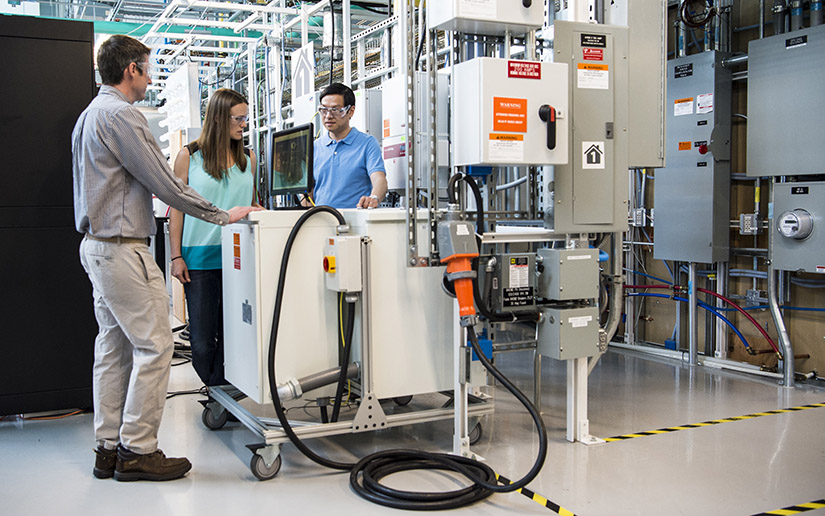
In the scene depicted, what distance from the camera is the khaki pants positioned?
2682 mm

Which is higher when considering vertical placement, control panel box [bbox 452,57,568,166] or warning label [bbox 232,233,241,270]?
control panel box [bbox 452,57,568,166]

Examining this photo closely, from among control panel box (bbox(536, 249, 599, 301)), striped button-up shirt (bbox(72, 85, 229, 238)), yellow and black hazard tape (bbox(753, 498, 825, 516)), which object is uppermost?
striped button-up shirt (bbox(72, 85, 229, 238))

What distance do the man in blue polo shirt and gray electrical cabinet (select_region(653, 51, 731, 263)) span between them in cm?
230

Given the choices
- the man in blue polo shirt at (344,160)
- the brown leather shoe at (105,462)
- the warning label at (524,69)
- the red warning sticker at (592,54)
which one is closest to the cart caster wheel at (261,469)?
the brown leather shoe at (105,462)

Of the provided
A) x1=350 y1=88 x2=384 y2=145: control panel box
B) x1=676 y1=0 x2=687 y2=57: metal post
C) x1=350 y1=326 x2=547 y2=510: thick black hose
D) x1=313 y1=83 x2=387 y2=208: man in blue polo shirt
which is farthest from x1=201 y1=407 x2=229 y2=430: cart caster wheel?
x1=676 y1=0 x2=687 y2=57: metal post

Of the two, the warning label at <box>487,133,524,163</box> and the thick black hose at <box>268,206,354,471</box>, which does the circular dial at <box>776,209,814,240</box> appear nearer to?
the warning label at <box>487,133,524,163</box>

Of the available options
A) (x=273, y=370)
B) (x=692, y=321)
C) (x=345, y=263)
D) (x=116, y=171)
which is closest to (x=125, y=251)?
(x=116, y=171)

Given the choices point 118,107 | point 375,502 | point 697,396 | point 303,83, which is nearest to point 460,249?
point 375,502

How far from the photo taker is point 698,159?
4918 millimetres

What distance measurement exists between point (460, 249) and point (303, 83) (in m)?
3.69

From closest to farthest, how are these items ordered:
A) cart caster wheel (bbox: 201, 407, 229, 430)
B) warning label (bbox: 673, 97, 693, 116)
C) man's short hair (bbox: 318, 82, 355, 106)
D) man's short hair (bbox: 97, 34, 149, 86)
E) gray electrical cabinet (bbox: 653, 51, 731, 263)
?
man's short hair (bbox: 97, 34, 149, 86) < cart caster wheel (bbox: 201, 407, 229, 430) < man's short hair (bbox: 318, 82, 355, 106) < gray electrical cabinet (bbox: 653, 51, 731, 263) < warning label (bbox: 673, 97, 693, 116)

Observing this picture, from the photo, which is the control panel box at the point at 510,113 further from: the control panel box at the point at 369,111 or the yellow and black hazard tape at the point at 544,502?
the control panel box at the point at 369,111

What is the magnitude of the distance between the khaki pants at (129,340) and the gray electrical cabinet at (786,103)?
355 centimetres

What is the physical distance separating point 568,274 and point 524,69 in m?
0.85
